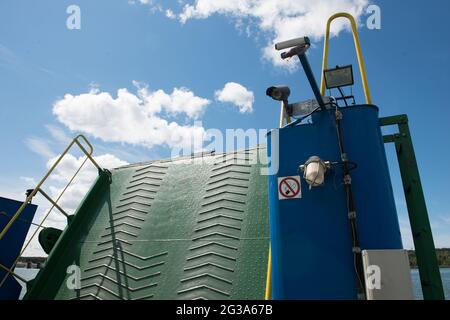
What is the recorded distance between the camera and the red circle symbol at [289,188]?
8.64 ft

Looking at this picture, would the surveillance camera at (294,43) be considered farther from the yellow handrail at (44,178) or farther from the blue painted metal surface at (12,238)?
the blue painted metal surface at (12,238)

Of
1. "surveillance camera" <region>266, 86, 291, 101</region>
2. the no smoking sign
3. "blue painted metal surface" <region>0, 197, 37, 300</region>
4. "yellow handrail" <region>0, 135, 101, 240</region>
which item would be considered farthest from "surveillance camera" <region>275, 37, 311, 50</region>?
"blue painted metal surface" <region>0, 197, 37, 300</region>

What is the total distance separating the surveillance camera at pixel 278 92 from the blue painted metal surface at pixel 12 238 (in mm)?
4092

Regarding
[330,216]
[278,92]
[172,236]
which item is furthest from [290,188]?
[172,236]

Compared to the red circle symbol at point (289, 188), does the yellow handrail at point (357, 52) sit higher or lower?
higher

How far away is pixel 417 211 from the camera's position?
2805mm

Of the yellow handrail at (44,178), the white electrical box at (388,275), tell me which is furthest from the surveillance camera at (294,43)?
the yellow handrail at (44,178)

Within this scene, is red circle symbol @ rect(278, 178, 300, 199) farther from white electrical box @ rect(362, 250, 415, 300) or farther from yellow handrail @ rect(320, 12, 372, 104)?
A: yellow handrail @ rect(320, 12, 372, 104)

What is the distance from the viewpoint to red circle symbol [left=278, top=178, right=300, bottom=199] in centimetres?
263

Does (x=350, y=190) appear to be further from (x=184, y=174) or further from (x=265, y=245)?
(x=184, y=174)

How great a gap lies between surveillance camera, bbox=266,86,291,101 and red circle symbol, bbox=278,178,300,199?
2.48 ft

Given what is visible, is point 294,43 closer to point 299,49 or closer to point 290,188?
point 299,49
